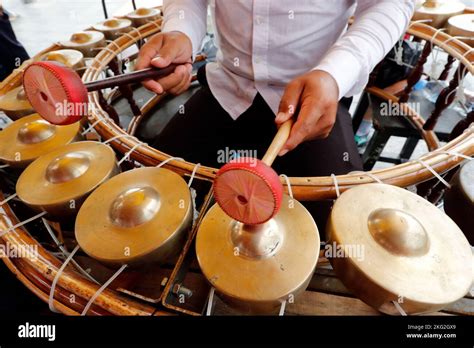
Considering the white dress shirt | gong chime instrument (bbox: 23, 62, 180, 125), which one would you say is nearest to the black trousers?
the white dress shirt

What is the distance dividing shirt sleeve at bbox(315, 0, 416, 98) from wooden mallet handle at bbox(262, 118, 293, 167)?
0.83 ft

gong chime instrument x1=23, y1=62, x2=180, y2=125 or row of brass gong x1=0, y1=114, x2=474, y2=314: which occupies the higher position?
gong chime instrument x1=23, y1=62, x2=180, y2=125

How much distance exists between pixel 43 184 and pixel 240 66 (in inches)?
30.9

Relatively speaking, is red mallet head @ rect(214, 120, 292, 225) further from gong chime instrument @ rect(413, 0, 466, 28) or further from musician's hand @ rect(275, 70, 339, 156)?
gong chime instrument @ rect(413, 0, 466, 28)

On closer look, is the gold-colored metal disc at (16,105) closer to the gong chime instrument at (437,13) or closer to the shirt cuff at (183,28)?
the shirt cuff at (183,28)

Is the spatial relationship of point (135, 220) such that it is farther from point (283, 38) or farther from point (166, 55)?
point (283, 38)

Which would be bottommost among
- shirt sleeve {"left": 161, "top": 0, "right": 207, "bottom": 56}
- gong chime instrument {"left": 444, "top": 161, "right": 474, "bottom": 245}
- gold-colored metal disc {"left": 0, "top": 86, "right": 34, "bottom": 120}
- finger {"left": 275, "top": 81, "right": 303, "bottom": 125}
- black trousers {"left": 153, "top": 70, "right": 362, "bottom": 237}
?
black trousers {"left": 153, "top": 70, "right": 362, "bottom": 237}

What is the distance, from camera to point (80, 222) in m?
0.66

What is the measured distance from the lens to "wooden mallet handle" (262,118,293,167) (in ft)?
1.94

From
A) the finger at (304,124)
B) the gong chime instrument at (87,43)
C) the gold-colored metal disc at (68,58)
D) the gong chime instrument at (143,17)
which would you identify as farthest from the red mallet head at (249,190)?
the gong chime instrument at (143,17)

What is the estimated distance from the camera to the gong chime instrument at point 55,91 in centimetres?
64

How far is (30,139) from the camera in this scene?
35.5 inches

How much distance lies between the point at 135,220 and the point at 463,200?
72 cm

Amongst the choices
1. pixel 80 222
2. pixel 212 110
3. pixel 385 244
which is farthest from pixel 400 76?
pixel 80 222
